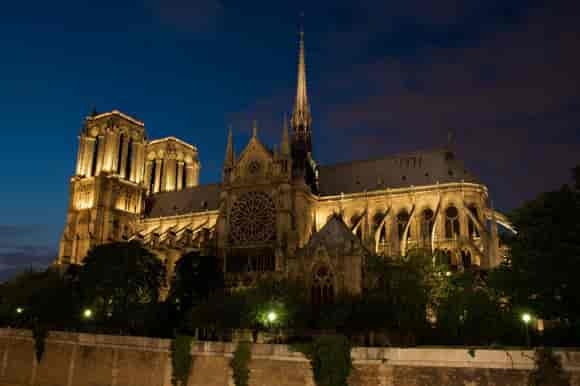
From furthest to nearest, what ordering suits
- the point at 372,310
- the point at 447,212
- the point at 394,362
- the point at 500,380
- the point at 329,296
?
1. the point at 447,212
2. the point at 329,296
3. the point at 372,310
4. the point at 394,362
5. the point at 500,380

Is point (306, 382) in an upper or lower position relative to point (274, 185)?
lower

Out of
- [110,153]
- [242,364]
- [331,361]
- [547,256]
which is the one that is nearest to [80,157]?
[110,153]

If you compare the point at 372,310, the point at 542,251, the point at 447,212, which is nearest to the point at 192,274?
the point at 372,310

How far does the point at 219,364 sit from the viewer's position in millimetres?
25188

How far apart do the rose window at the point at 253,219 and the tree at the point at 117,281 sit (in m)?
10.9

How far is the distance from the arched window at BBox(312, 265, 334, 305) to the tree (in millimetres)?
12454

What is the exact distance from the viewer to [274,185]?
52.6 m

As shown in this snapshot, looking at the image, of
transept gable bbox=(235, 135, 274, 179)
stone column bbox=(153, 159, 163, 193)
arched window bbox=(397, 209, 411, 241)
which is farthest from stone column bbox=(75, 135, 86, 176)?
arched window bbox=(397, 209, 411, 241)

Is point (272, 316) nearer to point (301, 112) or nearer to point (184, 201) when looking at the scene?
point (301, 112)

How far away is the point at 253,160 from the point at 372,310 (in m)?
27.5

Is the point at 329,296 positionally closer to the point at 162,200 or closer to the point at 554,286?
the point at 554,286

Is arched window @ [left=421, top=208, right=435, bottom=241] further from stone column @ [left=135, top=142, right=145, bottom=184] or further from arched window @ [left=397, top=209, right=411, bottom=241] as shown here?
stone column @ [left=135, top=142, right=145, bottom=184]

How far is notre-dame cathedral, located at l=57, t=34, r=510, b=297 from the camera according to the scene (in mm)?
43688

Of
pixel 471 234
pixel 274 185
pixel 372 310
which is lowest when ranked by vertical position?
pixel 372 310
